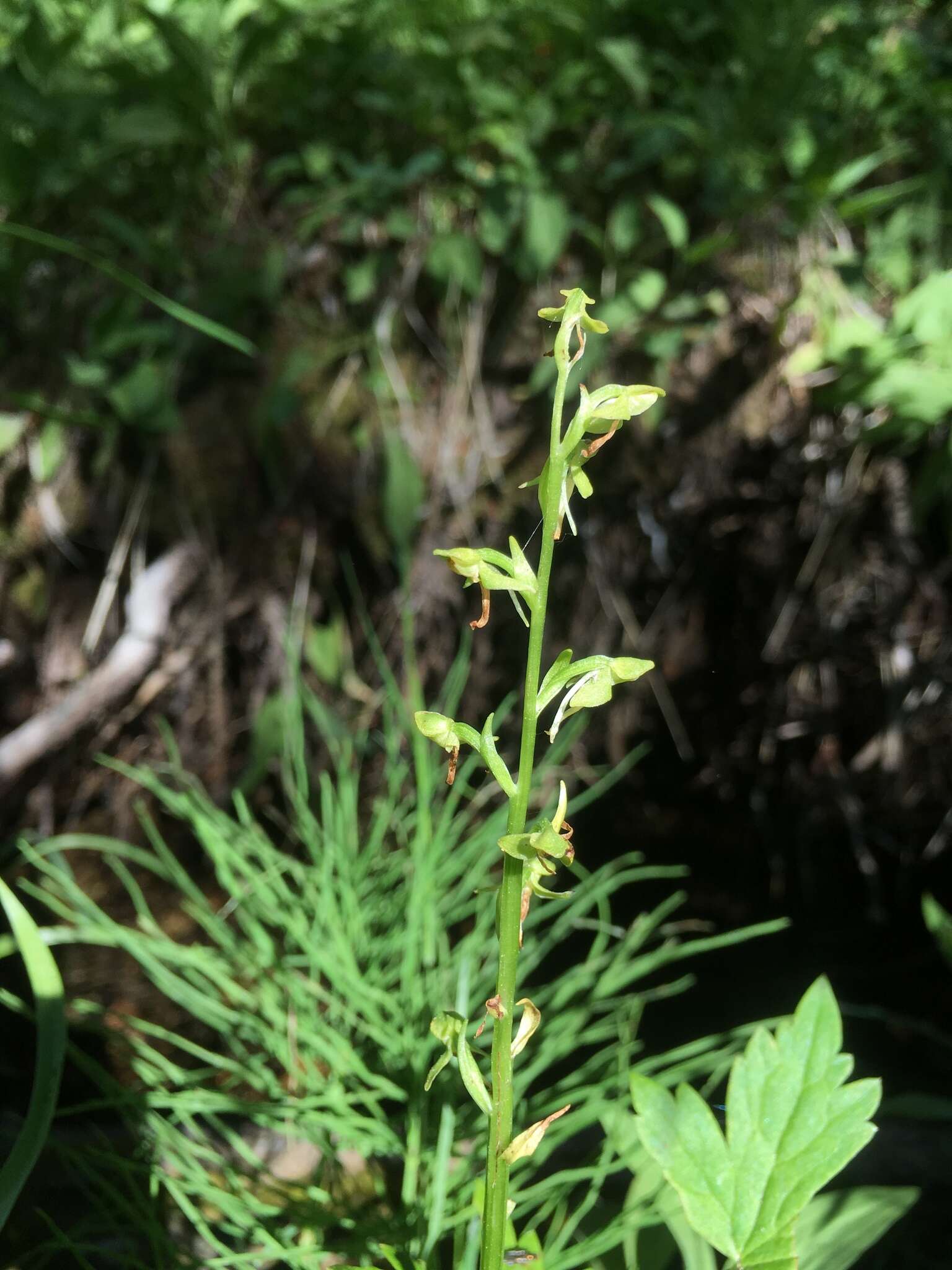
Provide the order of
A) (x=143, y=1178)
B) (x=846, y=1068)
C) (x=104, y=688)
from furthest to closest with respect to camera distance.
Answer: (x=104, y=688)
(x=143, y=1178)
(x=846, y=1068)

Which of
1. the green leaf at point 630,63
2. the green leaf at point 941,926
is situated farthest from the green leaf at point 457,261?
the green leaf at point 941,926

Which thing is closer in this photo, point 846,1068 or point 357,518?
point 846,1068

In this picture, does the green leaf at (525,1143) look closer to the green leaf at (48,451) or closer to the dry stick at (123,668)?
the dry stick at (123,668)

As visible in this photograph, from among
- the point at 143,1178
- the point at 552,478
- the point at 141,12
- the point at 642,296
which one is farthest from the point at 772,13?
the point at 143,1178

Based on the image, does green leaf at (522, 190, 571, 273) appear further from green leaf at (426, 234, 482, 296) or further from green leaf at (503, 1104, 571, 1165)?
green leaf at (503, 1104, 571, 1165)

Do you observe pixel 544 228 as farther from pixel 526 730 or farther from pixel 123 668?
pixel 526 730

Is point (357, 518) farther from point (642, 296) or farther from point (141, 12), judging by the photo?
point (141, 12)
